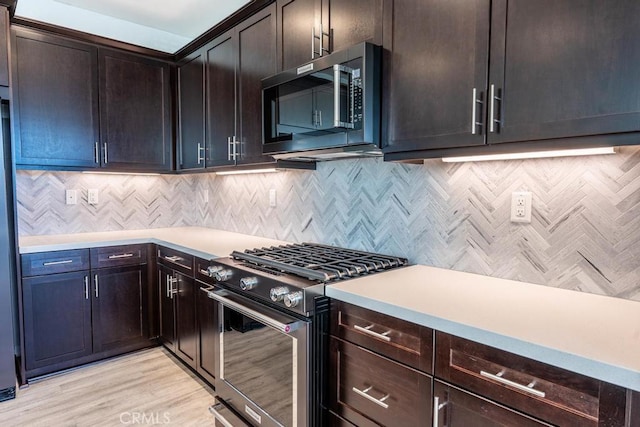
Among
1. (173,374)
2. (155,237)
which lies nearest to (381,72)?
(155,237)

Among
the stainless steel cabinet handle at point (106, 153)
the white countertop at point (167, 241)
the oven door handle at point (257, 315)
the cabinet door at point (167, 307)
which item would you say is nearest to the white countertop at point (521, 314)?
the oven door handle at point (257, 315)

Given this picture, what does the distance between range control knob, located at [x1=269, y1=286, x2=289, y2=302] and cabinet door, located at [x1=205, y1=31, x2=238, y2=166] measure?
4.28 ft

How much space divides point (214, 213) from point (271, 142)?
1.64m

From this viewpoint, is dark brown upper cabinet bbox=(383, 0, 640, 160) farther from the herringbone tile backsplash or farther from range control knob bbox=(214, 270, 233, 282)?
range control knob bbox=(214, 270, 233, 282)

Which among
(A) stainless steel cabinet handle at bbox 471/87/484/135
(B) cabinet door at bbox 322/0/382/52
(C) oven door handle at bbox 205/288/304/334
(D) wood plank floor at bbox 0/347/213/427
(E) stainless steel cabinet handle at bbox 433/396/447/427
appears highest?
(B) cabinet door at bbox 322/0/382/52

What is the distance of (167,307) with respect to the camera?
2930mm

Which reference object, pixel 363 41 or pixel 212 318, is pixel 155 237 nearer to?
pixel 212 318

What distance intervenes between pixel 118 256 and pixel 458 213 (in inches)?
99.1

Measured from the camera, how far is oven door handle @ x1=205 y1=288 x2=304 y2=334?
1.55 meters

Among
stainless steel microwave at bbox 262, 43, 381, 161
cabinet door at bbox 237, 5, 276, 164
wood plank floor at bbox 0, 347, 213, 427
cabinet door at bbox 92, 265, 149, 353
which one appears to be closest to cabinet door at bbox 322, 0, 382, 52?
stainless steel microwave at bbox 262, 43, 381, 161

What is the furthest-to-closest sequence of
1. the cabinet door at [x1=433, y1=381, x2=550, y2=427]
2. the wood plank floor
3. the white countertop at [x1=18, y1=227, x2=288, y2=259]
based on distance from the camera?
1. the white countertop at [x1=18, y1=227, x2=288, y2=259]
2. the wood plank floor
3. the cabinet door at [x1=433, y1=381, x2=550, y2=427]

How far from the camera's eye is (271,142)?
2.17 meters

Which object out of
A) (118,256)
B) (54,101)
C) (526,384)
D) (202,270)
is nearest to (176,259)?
(202,270)

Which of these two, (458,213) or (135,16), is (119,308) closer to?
(135,16)
